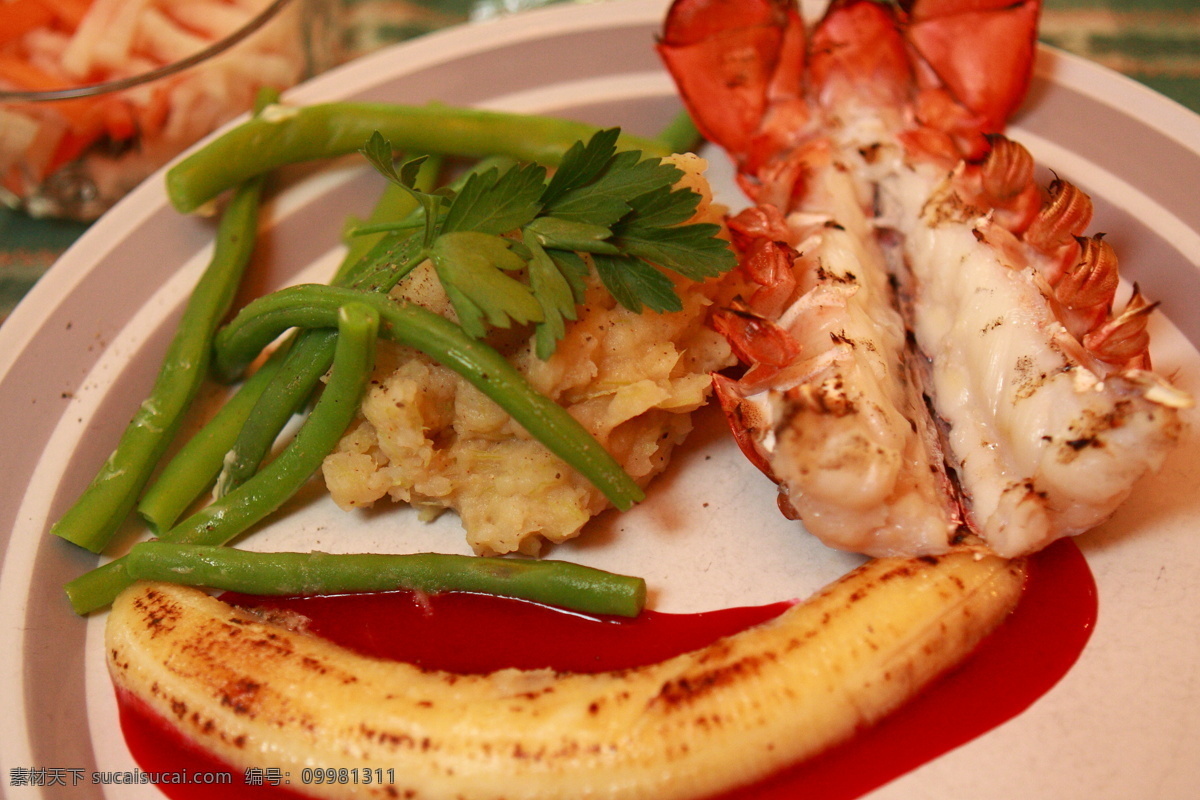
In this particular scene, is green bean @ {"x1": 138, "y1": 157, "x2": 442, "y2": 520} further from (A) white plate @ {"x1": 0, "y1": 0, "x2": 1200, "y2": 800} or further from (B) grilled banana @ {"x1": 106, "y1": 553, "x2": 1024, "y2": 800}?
(B) grilled banana @ {"x1": 106, "y1": 553, "x2": 1024, "y2": 800}

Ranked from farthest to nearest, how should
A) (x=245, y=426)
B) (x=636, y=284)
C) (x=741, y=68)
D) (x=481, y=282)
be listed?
(x=741, y=68), (x=245, y=426), (x=636, y=284), (x=481, y=282)

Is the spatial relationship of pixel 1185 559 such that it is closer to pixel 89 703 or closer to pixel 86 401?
pixel 89 703

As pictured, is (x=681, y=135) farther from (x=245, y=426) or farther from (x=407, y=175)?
Result: (x=245, y=426)

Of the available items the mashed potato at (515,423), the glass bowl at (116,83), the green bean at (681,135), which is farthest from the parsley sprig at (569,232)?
the glass bowl at (116,83)

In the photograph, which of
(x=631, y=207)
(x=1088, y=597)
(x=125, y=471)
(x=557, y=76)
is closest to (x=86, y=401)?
(x=125, y=471)

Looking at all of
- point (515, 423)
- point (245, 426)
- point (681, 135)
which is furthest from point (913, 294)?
point (245, 426)

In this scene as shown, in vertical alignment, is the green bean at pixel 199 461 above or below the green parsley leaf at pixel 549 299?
below

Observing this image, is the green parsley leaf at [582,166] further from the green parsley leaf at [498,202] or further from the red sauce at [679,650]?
the red sauce at [679,650]
